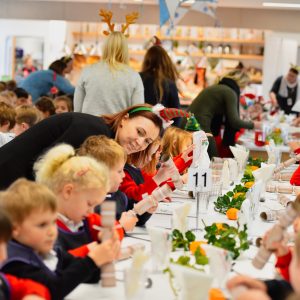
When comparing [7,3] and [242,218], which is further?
[7,3]

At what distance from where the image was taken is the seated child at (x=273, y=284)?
1.71m

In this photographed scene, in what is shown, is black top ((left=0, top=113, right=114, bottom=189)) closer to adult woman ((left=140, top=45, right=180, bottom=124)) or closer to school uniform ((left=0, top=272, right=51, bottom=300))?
school uniform ((left=0, top=272, right=51, bottom=300))

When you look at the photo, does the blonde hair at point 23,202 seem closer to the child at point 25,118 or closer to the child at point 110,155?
the child at point 110,155

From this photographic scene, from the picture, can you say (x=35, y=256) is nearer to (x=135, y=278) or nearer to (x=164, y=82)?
(x=135, y=278)

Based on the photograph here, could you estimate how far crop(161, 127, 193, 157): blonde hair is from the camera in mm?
4863

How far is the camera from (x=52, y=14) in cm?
1324

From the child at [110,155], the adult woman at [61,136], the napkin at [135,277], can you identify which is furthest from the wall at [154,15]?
the napkin at [135,277]

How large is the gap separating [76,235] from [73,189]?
0.56 feet

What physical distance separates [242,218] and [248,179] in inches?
68.5

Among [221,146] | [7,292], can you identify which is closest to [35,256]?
[7,292]

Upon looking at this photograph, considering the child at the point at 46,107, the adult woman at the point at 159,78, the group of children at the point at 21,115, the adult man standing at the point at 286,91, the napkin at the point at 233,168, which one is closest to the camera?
the napkin at the point at 233,168

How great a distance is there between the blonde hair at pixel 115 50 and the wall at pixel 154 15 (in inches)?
314

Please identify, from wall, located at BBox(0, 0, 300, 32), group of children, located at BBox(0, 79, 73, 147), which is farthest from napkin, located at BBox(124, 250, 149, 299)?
wall, located at BBox(0, 0, 300, 32)

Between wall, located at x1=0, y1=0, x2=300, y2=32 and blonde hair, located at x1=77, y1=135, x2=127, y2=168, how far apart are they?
10359 mm
